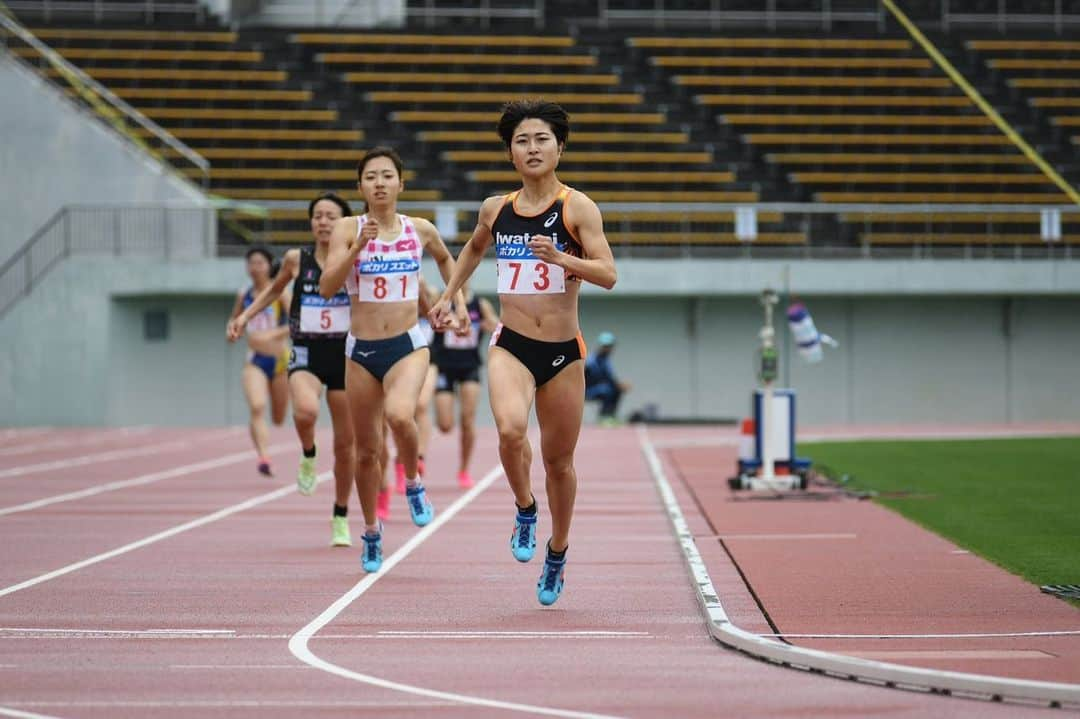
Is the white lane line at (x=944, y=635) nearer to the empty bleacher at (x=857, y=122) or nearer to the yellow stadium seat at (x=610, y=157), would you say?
the empty bleacher at (x=857, y=122)

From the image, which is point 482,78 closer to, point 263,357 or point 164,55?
point 164,55

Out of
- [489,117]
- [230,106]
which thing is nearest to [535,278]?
[489,117]

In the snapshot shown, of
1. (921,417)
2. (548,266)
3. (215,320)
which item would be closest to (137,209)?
(215,320)

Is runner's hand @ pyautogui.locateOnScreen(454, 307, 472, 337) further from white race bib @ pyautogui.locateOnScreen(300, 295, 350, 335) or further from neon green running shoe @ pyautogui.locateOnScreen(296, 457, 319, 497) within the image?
neon green running shoe @ pyautogui.locateOnScreen(296, 457, 319, 497)

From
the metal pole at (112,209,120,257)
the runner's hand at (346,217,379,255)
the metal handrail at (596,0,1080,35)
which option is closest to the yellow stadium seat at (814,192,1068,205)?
the metal handrail at (596,0,1080,35)

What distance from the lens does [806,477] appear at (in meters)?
17.4

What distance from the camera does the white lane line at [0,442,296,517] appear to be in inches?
634

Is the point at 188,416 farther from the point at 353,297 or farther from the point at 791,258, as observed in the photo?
the point at 353,297

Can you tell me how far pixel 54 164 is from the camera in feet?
117

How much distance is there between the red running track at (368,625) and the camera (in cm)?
636

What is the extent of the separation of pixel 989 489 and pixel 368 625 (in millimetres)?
10080

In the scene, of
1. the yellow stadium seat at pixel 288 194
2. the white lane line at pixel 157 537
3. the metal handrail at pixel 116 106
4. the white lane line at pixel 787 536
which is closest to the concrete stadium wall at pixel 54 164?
the metal handrail at pixel 116 106

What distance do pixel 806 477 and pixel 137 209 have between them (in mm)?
20237

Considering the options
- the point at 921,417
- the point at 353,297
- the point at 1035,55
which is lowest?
the point at 921,417
